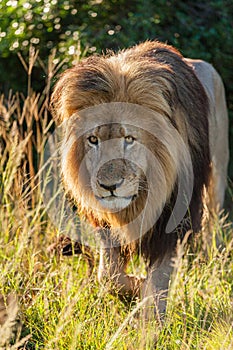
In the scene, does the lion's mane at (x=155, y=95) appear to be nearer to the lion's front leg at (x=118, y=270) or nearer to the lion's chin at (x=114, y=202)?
the lion's front leg at (x=118, y=270)

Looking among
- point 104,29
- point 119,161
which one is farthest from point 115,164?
point 104,29

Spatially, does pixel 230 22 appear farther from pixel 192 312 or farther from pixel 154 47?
pixel 192 312

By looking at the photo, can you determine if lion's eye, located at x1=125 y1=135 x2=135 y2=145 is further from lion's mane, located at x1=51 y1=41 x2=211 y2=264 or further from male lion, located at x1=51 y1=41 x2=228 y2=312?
lion's mane, located at x1=51 y1=41 x2=211 y2=264

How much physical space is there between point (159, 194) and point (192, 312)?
56 cm

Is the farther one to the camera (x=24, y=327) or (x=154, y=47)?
(x=154, y=47)

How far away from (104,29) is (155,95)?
2.11 m

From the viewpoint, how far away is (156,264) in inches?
143

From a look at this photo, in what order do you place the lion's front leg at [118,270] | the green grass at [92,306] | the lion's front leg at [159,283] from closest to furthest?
the green grass at [92,306] < the lion's front leg at [159,283] < the lion's front leg at [118,270]

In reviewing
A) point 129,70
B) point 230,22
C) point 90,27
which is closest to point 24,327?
point 129,70

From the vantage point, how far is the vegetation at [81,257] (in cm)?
321

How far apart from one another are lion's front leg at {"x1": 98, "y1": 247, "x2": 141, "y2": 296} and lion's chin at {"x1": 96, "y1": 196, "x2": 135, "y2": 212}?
0.35 meters

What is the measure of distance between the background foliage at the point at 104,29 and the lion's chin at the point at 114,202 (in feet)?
5.86

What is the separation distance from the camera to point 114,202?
3295mm

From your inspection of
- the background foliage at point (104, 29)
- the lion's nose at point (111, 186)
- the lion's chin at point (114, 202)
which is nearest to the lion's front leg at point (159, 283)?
the lion's chin at point (114, 202)
